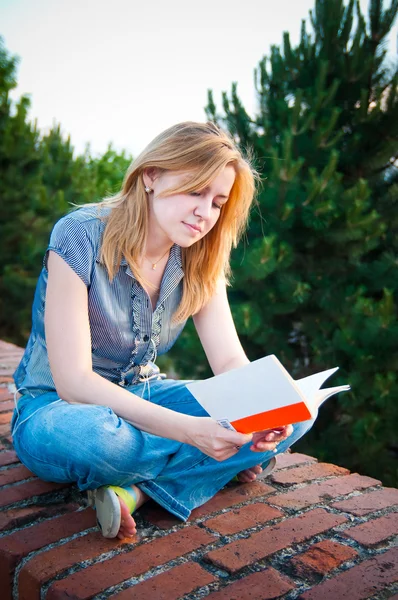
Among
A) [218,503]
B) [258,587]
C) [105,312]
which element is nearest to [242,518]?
[218,503]

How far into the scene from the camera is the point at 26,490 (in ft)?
5.66

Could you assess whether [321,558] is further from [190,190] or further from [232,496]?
[190,190]

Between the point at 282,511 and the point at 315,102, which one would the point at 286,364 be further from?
the point at 282,511

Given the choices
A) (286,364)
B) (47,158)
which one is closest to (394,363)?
(286,364)

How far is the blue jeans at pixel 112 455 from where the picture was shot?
148 cm

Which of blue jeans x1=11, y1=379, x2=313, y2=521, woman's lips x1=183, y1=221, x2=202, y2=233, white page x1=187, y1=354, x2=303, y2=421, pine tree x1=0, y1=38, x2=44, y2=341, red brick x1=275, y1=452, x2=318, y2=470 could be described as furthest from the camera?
pine tree x1=0, y1=38, x2=44, y2=341

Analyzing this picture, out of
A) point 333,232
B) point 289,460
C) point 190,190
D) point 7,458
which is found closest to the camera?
point 190,190

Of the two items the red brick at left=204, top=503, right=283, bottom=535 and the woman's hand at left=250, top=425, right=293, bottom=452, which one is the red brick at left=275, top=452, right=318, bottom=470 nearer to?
the red brick at left=204, top=503, right=283, bottom=535

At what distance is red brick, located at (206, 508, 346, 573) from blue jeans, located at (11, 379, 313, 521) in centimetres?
20

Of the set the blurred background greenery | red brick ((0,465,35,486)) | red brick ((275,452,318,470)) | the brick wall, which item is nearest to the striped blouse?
red brick ((0,465,35,486))

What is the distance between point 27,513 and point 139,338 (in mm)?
593

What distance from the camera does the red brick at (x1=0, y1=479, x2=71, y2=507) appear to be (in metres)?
1.67

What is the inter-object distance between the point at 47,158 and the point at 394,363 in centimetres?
400

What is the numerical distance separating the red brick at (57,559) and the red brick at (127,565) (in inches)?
1.6
